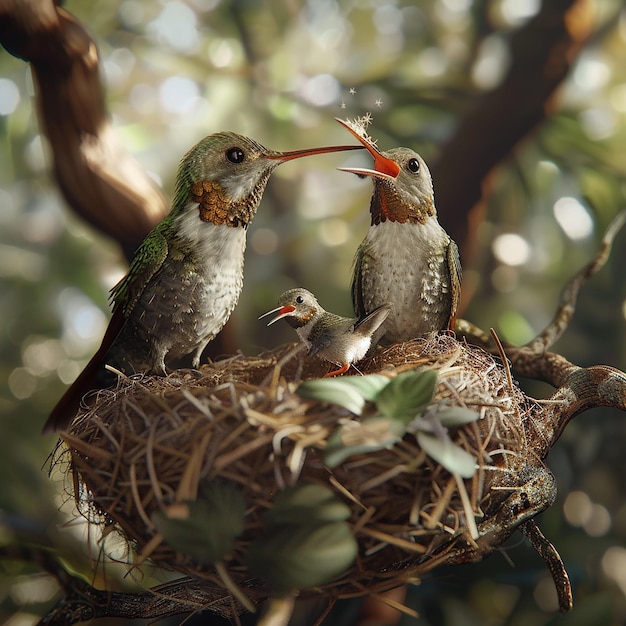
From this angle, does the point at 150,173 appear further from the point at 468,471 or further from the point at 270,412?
the point at 468,471

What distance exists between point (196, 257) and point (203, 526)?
495 mm

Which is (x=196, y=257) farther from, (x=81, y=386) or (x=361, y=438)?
(x=361, y=438)

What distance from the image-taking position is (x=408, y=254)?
1.14 m

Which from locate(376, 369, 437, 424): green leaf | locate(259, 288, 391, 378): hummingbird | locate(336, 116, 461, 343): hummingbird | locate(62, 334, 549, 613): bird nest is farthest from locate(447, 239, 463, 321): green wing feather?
locate(376, 369, 437, 424): green leaf

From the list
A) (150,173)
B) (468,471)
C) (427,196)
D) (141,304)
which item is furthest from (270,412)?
(150,173)

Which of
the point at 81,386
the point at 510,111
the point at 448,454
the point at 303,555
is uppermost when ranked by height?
the point at 510,111

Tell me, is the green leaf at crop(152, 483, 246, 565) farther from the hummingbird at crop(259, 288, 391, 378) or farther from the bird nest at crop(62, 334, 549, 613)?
the hummingbird at crop(259, 288, 391, 378)

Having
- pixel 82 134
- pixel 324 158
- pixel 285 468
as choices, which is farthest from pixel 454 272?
pixel 82 134

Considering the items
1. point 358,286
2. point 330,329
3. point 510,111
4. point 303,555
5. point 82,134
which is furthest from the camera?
point 510,111

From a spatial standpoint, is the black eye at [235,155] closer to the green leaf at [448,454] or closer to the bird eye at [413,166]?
the bird eye at [413,166]

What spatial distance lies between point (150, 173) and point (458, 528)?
1262 millimetres

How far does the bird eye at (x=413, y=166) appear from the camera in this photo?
1145 millimetres

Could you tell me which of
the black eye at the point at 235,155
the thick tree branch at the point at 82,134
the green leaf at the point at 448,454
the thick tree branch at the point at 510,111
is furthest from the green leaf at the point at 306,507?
the thick tree branch at the point at 510,111

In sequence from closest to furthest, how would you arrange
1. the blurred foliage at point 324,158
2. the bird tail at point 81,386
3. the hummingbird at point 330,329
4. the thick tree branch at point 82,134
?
1. the hummingbird at point 330,329
2. the bird tail at point 81,386
3. the thick tree branch at point 82,134
4. the blurred foliage at point 324,158
